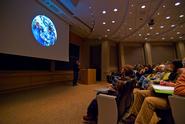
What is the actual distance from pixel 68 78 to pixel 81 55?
2.65 metres

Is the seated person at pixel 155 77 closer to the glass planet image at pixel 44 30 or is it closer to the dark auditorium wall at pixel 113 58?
the glass planet image at pixel 44 30

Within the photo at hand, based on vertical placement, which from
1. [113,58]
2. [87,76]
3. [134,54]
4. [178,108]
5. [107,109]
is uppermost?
[134,54]

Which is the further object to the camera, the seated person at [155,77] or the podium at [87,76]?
the podium at [87,76]

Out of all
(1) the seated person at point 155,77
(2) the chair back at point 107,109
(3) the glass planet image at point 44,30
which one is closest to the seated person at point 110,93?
(2) the chair back at point 107,109

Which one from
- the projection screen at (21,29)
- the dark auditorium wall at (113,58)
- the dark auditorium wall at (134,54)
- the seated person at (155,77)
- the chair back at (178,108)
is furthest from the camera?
the dark auditorium wall at (134,54)

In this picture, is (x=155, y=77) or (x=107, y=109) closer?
(x=107, y=109)

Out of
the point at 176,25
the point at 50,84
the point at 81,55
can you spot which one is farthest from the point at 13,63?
the point at 176,25

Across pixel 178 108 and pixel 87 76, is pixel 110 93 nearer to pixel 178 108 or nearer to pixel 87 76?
pixel 178 108

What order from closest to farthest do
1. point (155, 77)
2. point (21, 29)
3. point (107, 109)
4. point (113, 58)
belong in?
point (107, 109), point (155, 77), point (21, 29), point (113, 58)

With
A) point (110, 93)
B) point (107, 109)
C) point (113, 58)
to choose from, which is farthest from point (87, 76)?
point (107, 109)

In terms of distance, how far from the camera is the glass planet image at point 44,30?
487cm

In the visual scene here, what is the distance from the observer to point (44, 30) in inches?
208

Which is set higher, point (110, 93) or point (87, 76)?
point (87, 76)

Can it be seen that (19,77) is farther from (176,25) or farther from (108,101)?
(176,25)
